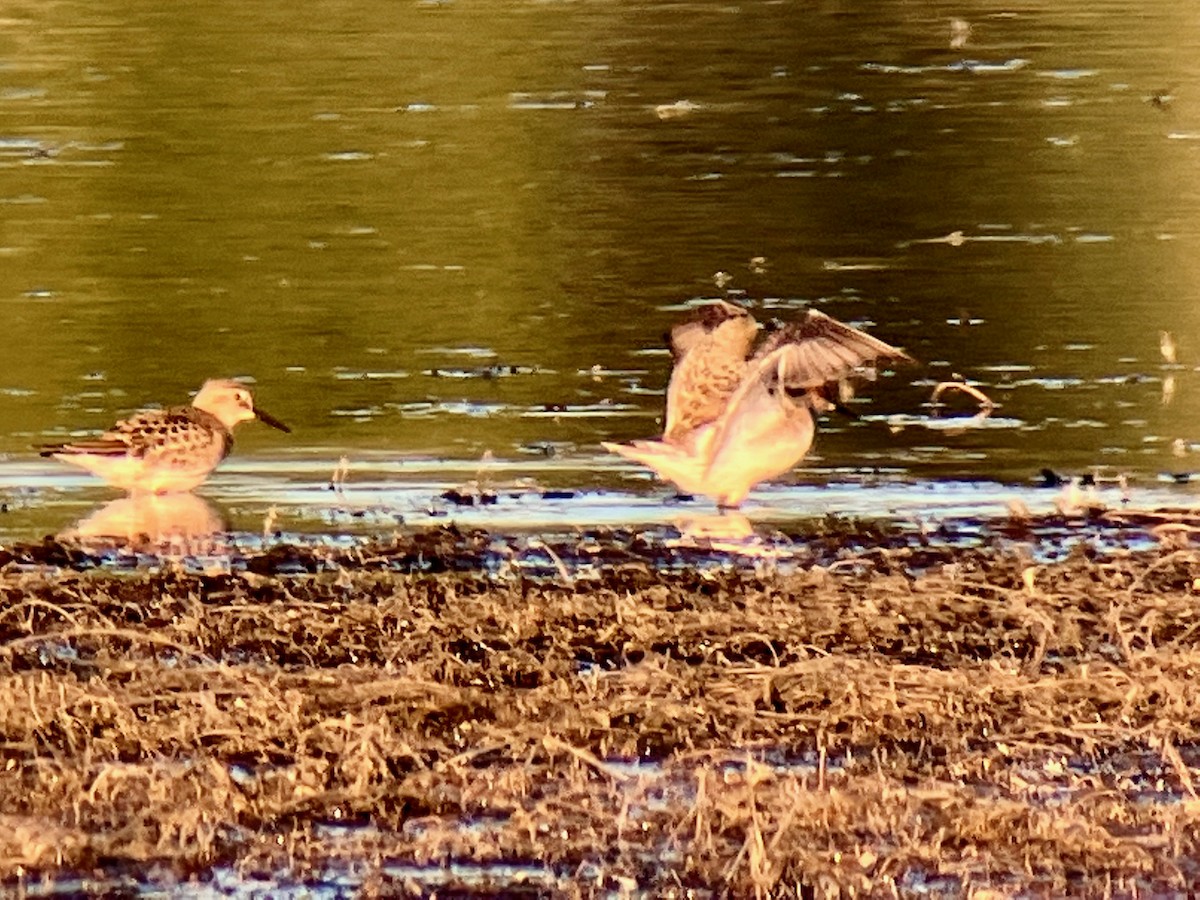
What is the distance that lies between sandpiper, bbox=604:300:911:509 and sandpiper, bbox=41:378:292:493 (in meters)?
1.59

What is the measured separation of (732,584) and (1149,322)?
23.3 ft

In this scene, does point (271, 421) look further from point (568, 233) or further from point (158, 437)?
point (568, 233)

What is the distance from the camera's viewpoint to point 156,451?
413 inches

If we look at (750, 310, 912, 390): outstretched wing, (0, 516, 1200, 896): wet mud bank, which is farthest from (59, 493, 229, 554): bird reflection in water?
(750, 310, 912, 390): outstretched wing

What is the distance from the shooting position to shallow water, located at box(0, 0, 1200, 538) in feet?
38.7

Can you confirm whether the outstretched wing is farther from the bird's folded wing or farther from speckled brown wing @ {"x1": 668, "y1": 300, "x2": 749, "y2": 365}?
the bird's folded wing

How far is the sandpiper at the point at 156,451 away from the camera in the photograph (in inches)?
414

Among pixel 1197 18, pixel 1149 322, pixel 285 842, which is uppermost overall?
pixel 1197 18

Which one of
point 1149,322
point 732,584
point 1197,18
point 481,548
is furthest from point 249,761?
point 1197,18

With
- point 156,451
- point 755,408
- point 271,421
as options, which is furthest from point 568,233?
point 755,408

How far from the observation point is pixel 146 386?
13.5 meters

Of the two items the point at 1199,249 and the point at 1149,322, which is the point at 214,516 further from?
the point at 1199,249

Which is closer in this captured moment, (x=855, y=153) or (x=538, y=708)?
(x=538, y=708)

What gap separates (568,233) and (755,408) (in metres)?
9.02
